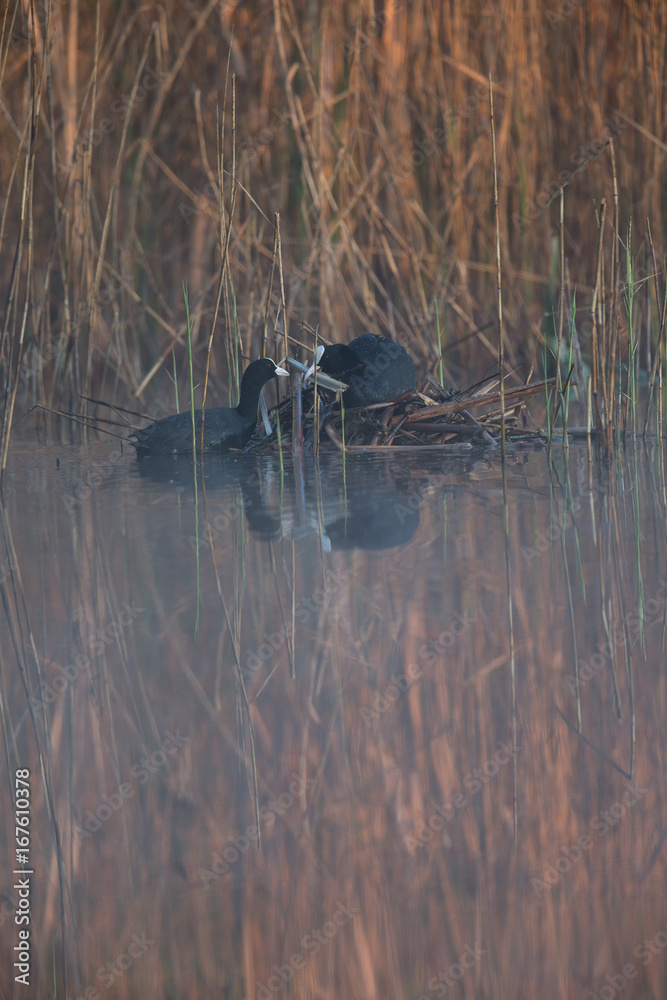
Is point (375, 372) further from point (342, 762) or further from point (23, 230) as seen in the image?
point (342, 762)

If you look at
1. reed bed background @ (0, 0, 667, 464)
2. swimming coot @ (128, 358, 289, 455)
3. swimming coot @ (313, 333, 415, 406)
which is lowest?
swimming coot @ (128, 358, 289, 455)

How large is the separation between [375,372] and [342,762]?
252 cm

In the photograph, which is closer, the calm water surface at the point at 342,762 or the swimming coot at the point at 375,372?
the calm water surface at the point at 342,762

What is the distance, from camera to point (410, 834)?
4.07ft

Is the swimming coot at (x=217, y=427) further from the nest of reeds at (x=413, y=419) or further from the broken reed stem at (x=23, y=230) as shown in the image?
the broken reed stem at (x=23, y=230)

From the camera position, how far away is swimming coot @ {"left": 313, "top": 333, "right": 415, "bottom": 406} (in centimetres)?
377

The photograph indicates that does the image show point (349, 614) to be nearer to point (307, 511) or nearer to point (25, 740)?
point (25, 740)

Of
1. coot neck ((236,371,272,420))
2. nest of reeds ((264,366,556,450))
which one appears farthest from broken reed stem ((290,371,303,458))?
coot neck ((236,371,272,420))

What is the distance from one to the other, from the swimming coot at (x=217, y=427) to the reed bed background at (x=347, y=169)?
88cm

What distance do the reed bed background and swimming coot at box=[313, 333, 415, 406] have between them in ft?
2.29

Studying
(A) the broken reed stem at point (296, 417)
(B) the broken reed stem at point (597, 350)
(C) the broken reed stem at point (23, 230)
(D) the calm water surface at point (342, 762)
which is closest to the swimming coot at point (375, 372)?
(A) the broken reed stem at point (296, 417)

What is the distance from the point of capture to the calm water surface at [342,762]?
3.59 ft

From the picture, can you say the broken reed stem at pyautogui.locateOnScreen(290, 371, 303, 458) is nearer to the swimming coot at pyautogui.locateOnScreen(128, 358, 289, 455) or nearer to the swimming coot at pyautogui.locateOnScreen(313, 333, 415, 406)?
the swimming coot at pyautogui.locateOnScreen(128, 358, 289, 455)

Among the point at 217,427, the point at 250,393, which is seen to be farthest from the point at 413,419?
the point at 217,427
